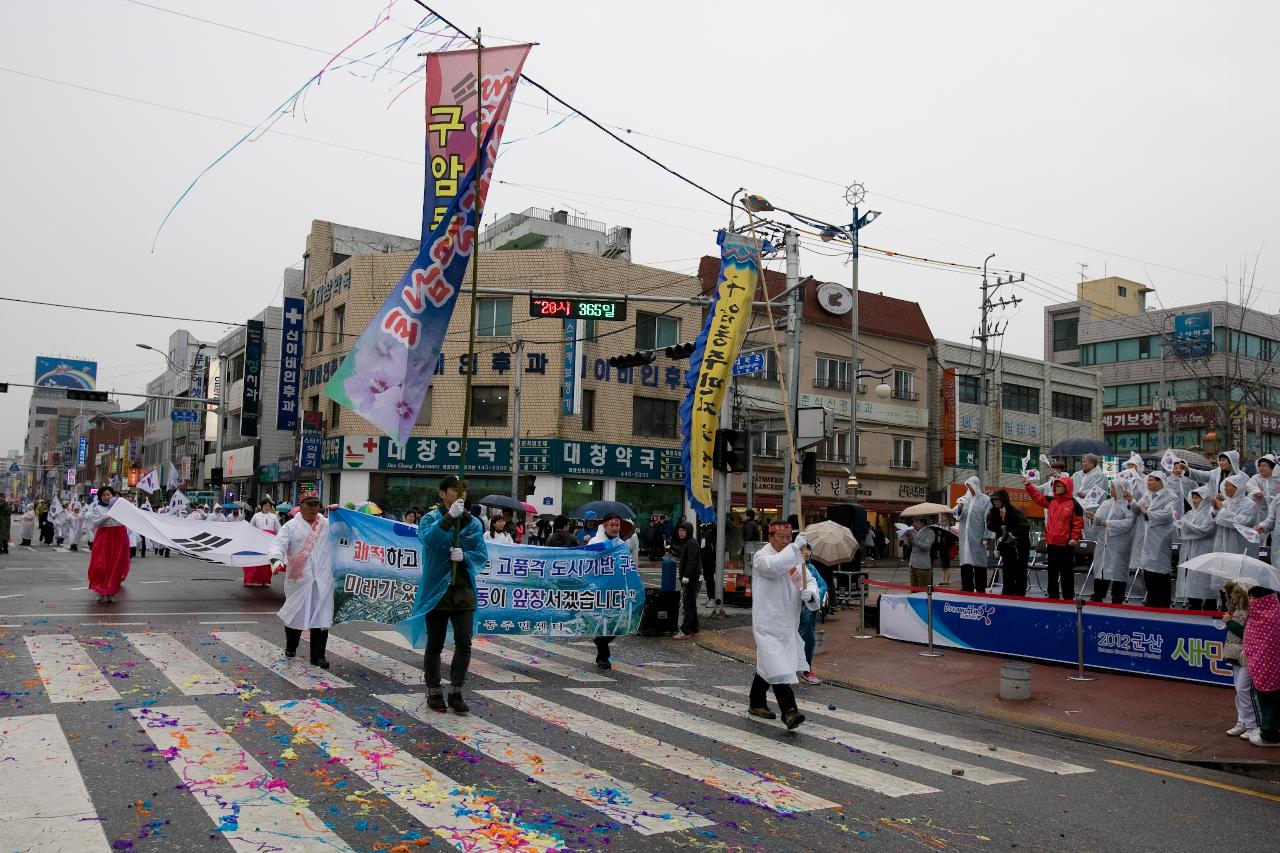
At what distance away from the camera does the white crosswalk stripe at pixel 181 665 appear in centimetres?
863

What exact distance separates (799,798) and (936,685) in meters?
5.81

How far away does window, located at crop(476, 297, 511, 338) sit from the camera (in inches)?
1462

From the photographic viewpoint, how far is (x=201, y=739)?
22.4 ft

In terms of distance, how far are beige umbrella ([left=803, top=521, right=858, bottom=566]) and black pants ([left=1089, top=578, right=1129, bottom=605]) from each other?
377 centimetres

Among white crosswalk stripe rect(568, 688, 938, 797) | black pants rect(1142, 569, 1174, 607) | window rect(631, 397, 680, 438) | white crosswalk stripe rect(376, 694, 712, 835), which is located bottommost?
white crosswalk stripe rect(568, 688, 938, 797)

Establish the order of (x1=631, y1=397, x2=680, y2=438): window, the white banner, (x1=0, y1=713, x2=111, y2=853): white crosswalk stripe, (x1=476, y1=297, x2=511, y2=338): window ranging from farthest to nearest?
(x1=631, y1=397, x2=680, y2=438): window
(x1=476, y1=297, x2=511, y2=338): window
the white banner
(x1=0, y1=713, x2=111, y2=853): white crosswalk stripe

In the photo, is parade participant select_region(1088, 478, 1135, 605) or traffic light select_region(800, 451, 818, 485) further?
traffic light select_region(800, 451, 818, 485)

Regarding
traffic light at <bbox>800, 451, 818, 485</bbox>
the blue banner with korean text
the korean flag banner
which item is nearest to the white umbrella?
the korean flag banner

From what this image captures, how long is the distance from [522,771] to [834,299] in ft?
124

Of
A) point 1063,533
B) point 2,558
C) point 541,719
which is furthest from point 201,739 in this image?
point 2,558

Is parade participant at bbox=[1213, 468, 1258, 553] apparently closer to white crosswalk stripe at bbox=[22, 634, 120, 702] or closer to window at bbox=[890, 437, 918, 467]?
white crosswalk stripe at bbox=[22, 634, 120, 702]

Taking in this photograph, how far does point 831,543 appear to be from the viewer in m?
15.4

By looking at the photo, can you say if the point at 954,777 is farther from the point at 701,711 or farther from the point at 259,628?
the point at 259,628

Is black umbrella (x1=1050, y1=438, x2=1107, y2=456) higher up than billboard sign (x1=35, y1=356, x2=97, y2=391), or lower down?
lower down
